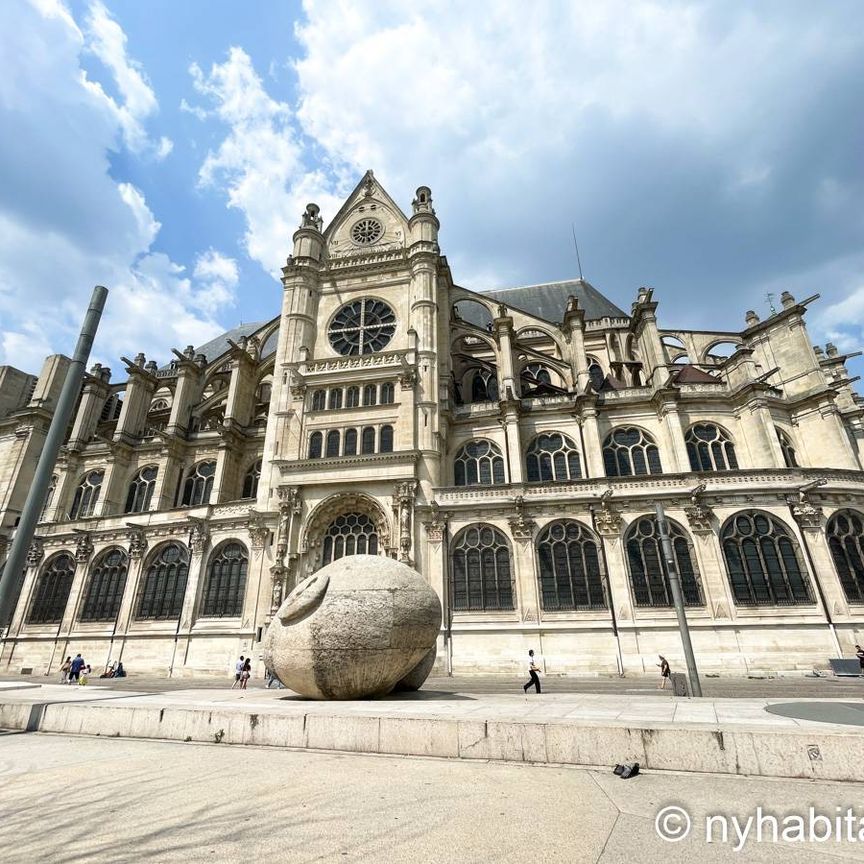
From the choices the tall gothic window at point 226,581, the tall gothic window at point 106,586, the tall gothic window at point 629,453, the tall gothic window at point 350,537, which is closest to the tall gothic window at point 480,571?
the tall gothic window at point 350,537

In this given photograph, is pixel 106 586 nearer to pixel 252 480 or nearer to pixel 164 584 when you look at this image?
pixel 164 584

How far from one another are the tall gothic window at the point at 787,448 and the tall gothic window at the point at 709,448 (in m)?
2.76

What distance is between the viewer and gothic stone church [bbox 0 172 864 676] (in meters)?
20.5

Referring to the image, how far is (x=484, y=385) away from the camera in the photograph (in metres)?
32.9

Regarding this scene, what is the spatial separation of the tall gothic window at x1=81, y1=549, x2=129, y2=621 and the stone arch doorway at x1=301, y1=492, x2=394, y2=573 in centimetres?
1171

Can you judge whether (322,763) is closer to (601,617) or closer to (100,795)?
(100,795)

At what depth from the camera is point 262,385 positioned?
1431 inches

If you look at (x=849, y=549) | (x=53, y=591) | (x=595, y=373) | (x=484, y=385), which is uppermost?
(x=595, y=373)

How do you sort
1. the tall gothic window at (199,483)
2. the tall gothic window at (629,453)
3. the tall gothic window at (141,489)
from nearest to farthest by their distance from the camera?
the tall gothic window at (629,453) → the tall gothic window at (199,483) → the tall gothic window at (141,489)

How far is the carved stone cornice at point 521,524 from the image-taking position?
878 inches

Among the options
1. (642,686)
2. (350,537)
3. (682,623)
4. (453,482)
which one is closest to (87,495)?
(350,537)

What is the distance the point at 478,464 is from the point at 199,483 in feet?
60.5

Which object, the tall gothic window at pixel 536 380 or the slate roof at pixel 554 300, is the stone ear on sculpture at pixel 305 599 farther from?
the slate roof at pixel 554 300


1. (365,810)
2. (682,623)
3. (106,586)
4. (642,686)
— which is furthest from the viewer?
(106,586)
